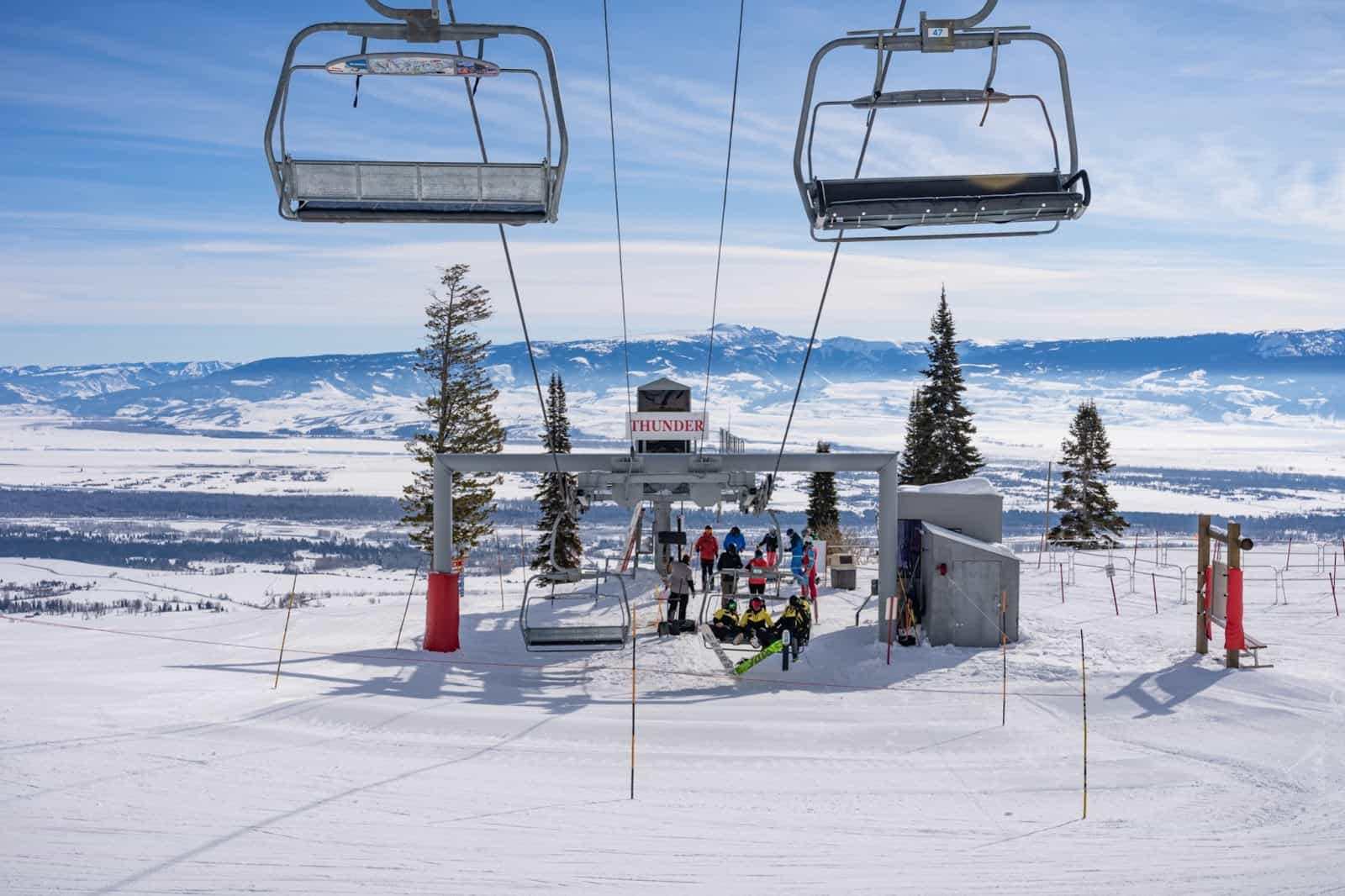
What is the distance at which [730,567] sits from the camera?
1861 cm

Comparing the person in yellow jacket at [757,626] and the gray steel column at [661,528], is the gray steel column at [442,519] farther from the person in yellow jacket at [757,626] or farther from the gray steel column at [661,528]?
the gray steel column at [661,528]

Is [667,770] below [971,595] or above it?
below

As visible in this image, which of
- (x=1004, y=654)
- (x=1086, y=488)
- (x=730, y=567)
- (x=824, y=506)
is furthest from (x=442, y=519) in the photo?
(x=1086, y=488)

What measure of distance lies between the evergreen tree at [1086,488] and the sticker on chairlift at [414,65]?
46422 millimetres

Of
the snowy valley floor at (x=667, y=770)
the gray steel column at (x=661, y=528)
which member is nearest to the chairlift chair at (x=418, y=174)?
the snowy valley floor at (x=667, y=770)

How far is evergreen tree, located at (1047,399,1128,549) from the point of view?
4878 centimetres

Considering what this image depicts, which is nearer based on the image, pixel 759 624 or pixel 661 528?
pixel 759 624

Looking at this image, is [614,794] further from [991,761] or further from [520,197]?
[520,197]

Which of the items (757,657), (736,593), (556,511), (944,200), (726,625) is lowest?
(757,657)

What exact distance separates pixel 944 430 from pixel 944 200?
125 feet

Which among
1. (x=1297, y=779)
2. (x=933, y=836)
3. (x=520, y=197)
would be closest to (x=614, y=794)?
(x=933, y=836)

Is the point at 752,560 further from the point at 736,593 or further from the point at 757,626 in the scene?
the point at 757,626

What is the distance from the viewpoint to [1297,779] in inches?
408

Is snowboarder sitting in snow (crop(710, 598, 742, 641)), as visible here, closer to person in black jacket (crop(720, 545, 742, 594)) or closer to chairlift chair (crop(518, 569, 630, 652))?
person in black jacket (crop(720, 545, 742, 594))
